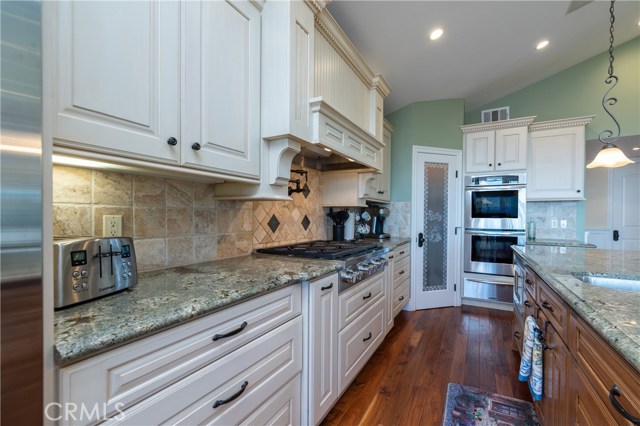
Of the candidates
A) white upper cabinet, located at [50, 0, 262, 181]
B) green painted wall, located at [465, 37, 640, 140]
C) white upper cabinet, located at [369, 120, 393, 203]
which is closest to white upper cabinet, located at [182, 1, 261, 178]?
white upper cabinet, located at [50, 0, 262, 181]

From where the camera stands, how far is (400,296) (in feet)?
10.4

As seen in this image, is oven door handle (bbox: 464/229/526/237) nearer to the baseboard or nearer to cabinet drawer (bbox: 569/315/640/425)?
the baseboard

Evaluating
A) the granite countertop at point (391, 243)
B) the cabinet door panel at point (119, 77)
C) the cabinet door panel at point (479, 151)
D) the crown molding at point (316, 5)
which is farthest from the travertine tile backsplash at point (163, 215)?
the cabinet door panel at point (479, 151)

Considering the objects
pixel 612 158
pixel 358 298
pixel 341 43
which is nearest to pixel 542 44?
pixel 612 158

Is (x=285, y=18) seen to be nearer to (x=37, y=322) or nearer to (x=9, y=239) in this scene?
(x=9, y=239)

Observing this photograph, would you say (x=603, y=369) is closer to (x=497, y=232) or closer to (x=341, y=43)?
(x=341, y=43)

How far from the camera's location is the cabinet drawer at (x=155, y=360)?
2.08ft

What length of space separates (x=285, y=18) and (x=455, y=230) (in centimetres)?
328

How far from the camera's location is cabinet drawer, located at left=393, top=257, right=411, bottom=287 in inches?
117

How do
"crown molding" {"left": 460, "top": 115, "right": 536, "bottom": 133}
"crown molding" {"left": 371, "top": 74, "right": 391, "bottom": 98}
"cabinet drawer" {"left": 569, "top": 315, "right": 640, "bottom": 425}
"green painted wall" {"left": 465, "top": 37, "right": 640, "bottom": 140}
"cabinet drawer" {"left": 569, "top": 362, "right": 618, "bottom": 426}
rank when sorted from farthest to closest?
"green painted wall" {"left": 465, "top": 37, "right": 640, "bottom": 140} < "crown molding" {"left": 460, "top": 115, "right": 536, "bottom": 133} < "crown molding" {"left": 371, "top": 74, "right": 391, "bottom": 98} < "cabinet drawer" {"left": 569, "top": 362, "right": 618, "bottom": 426} < "cabinet drawer" {"left": 569, "top": 315, "right": 640, "bottom": 425}

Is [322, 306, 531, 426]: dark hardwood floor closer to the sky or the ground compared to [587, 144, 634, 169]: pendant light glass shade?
closer to the ground

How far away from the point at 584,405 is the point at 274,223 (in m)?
1.82

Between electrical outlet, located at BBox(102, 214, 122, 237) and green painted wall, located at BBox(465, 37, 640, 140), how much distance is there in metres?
4.87

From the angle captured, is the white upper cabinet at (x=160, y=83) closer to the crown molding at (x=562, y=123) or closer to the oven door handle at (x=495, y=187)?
the oven door handle at (x=495, y=187)
